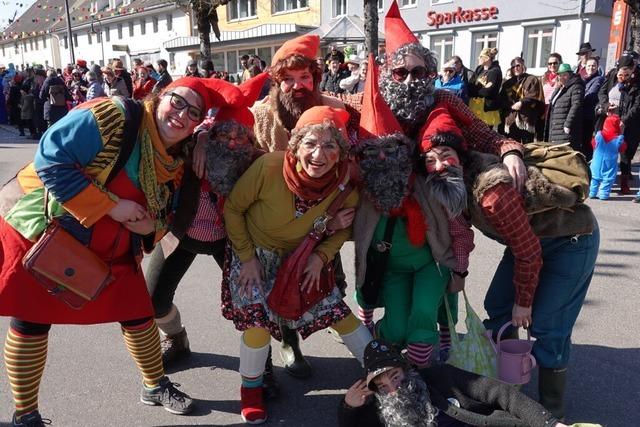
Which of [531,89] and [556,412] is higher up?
[531,89]

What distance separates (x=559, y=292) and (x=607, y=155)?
500 cm

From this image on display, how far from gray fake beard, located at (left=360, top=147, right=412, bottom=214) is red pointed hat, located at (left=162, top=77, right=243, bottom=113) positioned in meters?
0.69

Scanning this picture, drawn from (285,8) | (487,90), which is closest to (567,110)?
(487,90)

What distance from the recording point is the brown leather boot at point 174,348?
123 inches

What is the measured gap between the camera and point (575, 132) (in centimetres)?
741

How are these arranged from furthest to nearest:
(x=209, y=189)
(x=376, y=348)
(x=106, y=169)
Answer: (x=209, y=189) < (x=376, y=348) < (x=106, y=169)

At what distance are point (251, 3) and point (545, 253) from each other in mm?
35037

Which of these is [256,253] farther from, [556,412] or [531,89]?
[531,89]

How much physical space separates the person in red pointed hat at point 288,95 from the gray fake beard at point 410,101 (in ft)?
1.30

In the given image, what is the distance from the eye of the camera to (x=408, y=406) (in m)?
2.28

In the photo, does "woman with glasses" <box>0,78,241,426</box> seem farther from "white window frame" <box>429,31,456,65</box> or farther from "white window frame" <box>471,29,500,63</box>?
"white window frame" <box>429,31,456,65</box>

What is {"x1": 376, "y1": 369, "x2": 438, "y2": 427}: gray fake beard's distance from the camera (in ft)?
7.42

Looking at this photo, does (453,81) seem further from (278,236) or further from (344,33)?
(344,33)

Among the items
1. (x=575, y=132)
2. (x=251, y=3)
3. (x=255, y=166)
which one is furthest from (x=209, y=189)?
(x=251, y=3)
